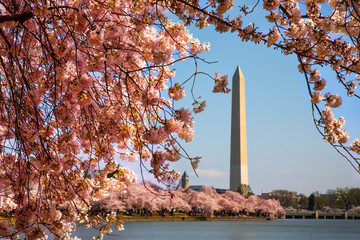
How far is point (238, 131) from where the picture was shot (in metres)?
31.4

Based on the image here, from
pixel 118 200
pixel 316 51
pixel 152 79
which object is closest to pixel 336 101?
pixel 316 51

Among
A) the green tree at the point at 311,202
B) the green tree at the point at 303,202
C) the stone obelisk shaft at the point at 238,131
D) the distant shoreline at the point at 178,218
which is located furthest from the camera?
the green tree at the point at 303,202

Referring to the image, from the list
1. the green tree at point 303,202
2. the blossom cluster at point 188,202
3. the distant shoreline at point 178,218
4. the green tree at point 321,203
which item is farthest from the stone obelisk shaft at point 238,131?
the green tree at point 321,203

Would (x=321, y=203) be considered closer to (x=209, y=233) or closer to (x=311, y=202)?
(x=311, y=202)

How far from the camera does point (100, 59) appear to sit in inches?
89.4

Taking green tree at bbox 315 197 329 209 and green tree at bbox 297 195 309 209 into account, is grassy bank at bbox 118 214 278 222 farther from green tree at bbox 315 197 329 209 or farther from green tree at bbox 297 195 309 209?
green tree at bbox 315 197 329 209

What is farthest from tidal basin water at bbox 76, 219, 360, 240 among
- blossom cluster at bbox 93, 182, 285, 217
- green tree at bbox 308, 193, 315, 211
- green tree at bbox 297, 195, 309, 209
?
green tree at bbox 297, 195, 309, 209

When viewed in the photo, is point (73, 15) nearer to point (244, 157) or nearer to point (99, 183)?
point (99, 183)

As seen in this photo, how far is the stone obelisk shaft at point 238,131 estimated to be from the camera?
30.7m

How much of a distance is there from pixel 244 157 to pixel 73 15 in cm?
3038

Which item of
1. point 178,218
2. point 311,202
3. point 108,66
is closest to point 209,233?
point 178,218

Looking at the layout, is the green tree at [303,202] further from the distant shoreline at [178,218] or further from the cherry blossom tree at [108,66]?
the cherry blossom tree at [108,66]

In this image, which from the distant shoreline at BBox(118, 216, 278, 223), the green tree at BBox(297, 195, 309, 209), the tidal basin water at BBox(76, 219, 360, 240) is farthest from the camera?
the green tree at BBox(297, 195, 309, 209)

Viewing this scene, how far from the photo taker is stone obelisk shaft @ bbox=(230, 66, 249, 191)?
101ft
